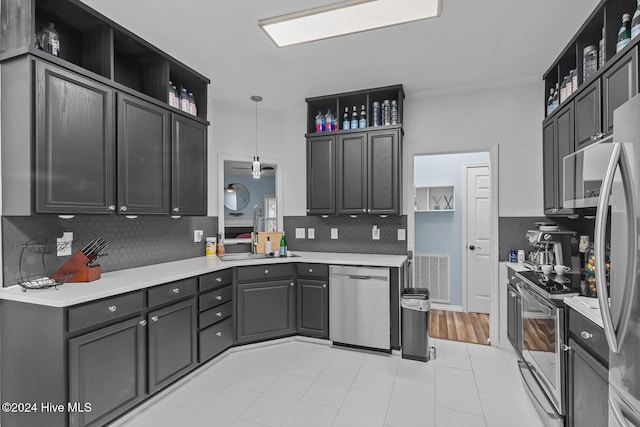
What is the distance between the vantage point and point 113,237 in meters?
2.60

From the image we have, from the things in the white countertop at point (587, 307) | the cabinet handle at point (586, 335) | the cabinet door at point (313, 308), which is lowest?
the cabinet door at point (313, 308)

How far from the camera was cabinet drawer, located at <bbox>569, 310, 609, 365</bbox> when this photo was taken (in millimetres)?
1442

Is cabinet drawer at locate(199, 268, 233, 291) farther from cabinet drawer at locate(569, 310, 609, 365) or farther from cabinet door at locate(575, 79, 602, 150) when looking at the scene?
cabinet door at locate(575, 79, 602, 150)

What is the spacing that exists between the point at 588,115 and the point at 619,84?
1.40 ft

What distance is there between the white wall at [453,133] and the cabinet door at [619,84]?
138 centimetres

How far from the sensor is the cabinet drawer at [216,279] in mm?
2764

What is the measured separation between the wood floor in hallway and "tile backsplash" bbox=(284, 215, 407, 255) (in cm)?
106

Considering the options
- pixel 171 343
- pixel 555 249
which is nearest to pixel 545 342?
pixel 555 249

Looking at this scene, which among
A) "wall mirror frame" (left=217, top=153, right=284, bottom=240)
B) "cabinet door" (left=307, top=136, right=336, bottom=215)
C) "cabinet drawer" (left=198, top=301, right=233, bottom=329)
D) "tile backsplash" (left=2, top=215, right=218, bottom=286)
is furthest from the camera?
"wall mirror frame" (left=217, top=153, right=284, bottom=240)

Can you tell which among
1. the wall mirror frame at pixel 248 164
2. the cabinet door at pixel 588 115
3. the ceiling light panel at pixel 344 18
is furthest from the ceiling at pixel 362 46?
the wall mirror frame at pixel 248 164

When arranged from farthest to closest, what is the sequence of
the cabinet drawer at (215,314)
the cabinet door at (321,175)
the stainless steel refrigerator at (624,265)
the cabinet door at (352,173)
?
the cabinet door at (321,175) → the cabinet door at (352,173) → the cabinet drawer at (215,314) → the stainless steel refrigerator at (624,265)

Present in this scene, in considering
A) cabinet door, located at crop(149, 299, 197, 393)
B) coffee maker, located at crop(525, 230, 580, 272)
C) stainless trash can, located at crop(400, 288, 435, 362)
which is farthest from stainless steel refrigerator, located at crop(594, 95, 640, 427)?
cabinet door, located at crop(149, 299, 197, 393)

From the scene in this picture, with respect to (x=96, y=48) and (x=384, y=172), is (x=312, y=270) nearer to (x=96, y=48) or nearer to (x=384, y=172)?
(x=384, y=172)

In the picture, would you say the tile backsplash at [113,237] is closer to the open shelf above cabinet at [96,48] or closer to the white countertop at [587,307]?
the open shelf above cabinet at [96,48]
